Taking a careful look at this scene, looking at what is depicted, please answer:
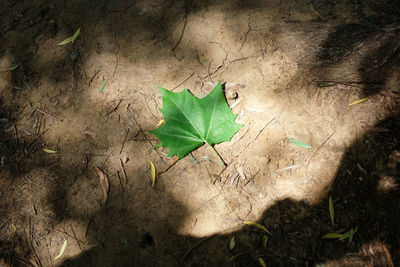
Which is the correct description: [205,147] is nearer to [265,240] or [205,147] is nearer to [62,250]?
[265,240]

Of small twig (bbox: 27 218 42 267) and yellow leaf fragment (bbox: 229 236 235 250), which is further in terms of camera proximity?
small twig (bbox: 27 218 42 267)

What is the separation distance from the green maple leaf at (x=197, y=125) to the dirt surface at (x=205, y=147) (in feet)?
0.35

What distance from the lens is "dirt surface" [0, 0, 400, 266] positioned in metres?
1.62

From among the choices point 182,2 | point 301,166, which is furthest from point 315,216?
point 182,2

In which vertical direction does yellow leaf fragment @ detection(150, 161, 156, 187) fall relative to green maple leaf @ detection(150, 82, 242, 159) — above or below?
below

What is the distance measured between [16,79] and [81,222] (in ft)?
5.57

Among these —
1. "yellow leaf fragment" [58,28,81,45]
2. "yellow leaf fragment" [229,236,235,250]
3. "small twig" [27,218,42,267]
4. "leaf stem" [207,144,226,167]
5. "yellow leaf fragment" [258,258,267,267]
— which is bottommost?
"small twig" [27,218,42,267]

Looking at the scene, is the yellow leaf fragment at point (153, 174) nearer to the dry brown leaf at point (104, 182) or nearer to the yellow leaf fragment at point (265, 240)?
the dry brown leaf at point (104, 182)

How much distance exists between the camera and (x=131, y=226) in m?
1.83

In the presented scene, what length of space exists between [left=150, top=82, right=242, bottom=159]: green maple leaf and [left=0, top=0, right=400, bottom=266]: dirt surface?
107 mm

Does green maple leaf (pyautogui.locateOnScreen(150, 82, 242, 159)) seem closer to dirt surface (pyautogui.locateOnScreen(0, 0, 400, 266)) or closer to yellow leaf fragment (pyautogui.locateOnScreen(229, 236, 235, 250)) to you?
dirt surface (pyautogui.locateOnScreen(0, 0, 400, 266))

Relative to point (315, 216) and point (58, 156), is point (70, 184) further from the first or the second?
point (315, 216)

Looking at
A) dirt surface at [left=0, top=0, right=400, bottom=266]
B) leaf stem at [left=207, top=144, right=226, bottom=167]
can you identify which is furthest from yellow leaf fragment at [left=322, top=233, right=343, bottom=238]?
leaf stem at [left=207, top=144, right=226, bottom=167]

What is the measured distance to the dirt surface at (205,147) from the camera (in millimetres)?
1617
